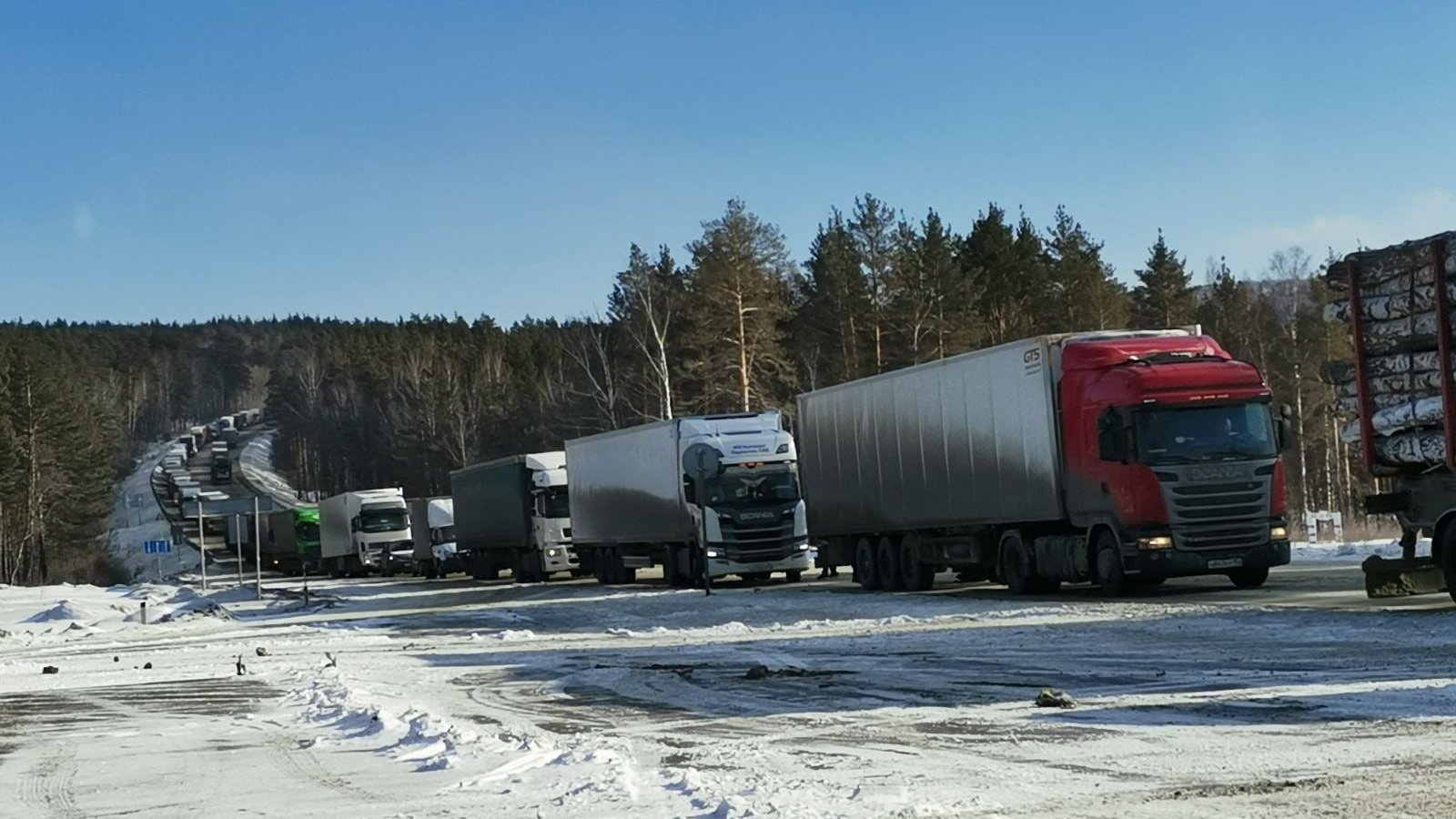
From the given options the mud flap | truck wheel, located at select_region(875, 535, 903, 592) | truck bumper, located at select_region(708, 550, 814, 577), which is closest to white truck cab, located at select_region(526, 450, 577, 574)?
truck bumper, located at select_region(708, 550, 814, 577)

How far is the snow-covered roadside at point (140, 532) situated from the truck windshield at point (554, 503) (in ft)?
162

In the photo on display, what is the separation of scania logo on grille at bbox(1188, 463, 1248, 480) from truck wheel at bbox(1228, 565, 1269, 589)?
145 cm

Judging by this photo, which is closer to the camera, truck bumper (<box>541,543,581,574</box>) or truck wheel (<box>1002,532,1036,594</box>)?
truck wheel (<box>1002,532,1036,594</box>)

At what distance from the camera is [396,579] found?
66.8 m

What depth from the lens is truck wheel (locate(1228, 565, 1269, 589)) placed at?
24.1 metres

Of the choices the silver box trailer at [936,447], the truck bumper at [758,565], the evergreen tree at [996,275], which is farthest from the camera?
the evergreen tree at [996,275]

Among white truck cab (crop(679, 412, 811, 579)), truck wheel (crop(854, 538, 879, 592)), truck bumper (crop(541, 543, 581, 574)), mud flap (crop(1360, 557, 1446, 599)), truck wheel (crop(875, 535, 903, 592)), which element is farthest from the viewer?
truck bumper (crop(541, 543, 581, 574))

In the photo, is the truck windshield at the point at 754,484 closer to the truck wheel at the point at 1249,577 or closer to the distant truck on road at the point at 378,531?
the truck wheel at the point at 1249,577

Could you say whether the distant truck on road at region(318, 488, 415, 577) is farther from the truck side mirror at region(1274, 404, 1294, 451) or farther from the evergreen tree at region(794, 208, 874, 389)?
the truck side mirror at region(1274, 404, 1294, 451)

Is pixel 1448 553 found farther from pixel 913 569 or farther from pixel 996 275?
pixel 996 275

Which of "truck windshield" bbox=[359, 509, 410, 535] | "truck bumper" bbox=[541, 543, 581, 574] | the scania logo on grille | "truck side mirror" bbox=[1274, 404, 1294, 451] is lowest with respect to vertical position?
"truck bumper" bbox=[541, 543, 581, 574]

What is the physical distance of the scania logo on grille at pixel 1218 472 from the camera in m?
23.3

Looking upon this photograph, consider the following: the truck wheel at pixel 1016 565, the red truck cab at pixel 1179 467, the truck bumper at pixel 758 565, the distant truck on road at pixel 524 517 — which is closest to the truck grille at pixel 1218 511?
the red truck cab at pixel 1179 467

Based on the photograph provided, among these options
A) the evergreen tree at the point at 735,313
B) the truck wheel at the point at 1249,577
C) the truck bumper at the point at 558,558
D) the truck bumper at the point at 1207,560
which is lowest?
the truck wheel at the point at 1249,577
